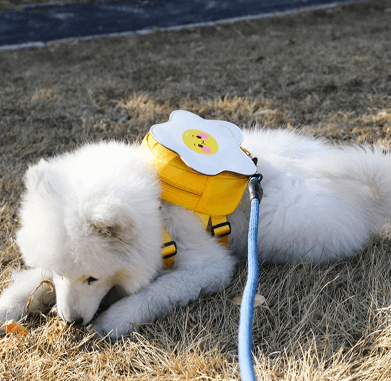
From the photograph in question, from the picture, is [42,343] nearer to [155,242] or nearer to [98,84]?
[155,242]

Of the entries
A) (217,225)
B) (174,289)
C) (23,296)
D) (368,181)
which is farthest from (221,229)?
(23,296)

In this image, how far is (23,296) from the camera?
177 cm

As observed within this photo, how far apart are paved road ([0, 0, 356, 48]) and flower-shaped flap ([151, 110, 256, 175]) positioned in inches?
277

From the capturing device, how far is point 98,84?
4.87 m

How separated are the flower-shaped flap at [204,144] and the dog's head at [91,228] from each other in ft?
0.68

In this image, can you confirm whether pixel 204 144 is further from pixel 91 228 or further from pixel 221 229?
pixel 91 228

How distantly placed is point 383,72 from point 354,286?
11.8 feet

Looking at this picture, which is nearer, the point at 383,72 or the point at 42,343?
the point at 42,343

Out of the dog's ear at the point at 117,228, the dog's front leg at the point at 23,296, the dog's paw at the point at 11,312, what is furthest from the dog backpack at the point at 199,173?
the dog's paw at the point at 11,312

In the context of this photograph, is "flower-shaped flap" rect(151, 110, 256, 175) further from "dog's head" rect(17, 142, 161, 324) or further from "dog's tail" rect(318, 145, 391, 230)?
"dog's tail" rect(318, 145, 391, 230)

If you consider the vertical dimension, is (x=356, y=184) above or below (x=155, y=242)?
below

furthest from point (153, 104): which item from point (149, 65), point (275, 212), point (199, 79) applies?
point (275, 212)

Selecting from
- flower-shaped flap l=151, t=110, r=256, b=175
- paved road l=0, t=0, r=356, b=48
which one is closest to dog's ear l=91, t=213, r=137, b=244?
flower-shaped flap l=151, t=110, r=256, b=175

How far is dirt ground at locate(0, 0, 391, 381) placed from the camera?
4.92ft
